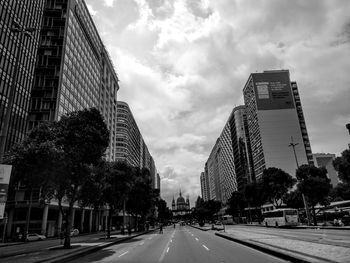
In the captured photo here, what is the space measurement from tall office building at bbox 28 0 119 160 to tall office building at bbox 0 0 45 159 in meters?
5.75

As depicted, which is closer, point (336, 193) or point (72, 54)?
point (72, 54)

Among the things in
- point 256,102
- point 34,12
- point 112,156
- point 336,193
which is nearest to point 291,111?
point 256,102

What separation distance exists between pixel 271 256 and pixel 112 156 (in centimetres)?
9228

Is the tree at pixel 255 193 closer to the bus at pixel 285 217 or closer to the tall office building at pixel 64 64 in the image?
the bus at pixel 285 217

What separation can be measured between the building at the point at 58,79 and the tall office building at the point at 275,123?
69.4 m

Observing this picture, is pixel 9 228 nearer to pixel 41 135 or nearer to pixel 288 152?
pixel 41 135

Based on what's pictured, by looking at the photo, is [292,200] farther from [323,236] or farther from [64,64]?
[64,64]

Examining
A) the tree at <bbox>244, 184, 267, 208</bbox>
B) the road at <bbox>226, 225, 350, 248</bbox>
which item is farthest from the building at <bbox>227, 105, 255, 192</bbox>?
the road at <bbox>226, 225, 350, 248</bbox>

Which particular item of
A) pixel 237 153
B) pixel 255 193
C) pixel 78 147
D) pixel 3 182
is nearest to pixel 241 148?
pixel 237 153

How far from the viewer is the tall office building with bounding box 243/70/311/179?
119 meters

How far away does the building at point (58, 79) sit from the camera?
5619cm

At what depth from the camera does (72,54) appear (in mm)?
70500

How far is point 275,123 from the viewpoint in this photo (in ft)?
402

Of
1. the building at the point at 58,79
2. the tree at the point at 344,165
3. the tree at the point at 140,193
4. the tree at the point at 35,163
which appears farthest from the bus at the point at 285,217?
the building at the point at 58,79
